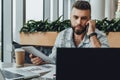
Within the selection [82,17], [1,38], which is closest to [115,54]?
[82,17]

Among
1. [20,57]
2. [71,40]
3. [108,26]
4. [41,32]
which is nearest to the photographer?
[20,57]

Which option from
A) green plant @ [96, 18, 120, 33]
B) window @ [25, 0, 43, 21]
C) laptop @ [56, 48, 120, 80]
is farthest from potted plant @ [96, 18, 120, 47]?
laptop @ [56, 48, 120, 80]

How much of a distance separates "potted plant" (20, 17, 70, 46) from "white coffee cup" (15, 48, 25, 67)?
4.35 ft

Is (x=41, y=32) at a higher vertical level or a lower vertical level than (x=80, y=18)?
lower

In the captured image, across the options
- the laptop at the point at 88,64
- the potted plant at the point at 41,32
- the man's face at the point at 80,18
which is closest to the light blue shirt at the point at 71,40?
the man's face at the point at 80,18

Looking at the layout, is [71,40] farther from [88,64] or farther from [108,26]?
[88,64]

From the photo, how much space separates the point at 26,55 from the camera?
80.7 inches

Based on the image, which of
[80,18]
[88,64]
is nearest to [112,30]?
[80,18]

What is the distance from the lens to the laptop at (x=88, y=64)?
87 centimetres

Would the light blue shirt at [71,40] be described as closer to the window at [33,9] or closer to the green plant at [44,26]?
the green plant at [44,26]

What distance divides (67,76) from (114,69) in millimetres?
172

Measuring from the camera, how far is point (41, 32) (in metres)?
3.40

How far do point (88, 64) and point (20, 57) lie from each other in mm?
1134

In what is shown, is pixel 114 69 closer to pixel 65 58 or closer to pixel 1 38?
pixel 65 58
